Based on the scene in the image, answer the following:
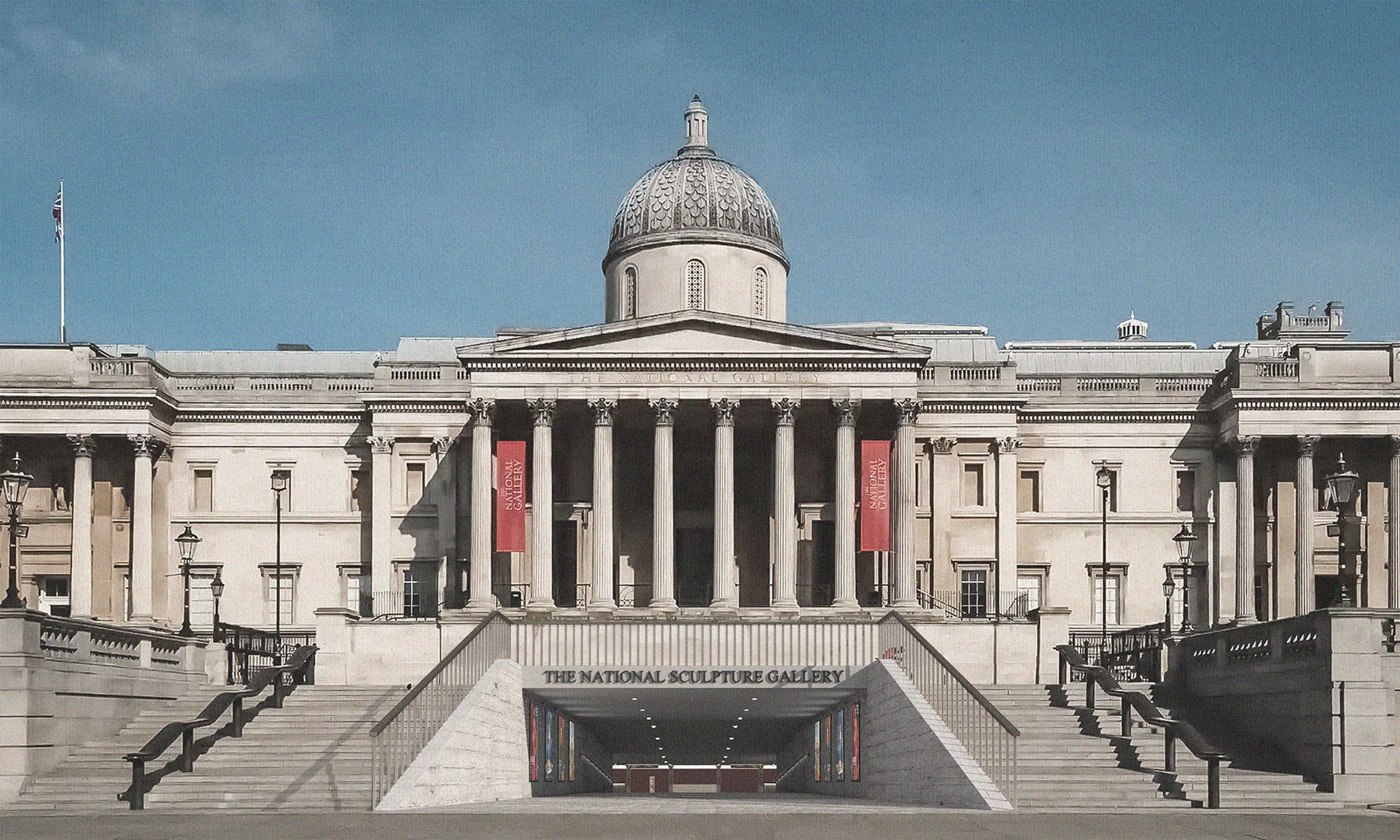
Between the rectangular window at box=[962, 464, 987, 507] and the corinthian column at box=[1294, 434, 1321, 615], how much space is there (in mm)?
11152

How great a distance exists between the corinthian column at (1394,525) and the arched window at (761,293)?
75.7 ft

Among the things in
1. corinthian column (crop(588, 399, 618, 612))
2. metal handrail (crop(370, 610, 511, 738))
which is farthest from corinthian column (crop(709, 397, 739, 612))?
metal handrail (crop(370, 610, 511, 738))

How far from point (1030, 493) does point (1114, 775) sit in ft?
105

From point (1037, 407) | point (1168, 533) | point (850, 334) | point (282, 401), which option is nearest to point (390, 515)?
point (282, 401)

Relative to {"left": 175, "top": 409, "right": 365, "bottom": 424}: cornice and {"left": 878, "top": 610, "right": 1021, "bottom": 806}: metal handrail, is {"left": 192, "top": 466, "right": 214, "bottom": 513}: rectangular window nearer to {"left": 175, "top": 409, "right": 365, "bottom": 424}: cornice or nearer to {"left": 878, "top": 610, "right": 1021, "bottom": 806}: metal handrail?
{"left": 175, "top": 409, "right": 365, "bottom": 424}: cornice

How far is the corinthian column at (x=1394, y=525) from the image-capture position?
59844 millimetres

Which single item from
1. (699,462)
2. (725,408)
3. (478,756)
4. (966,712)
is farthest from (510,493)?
(966,712)

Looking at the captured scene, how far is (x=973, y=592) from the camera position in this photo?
62656mm

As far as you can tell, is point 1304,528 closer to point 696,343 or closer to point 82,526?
point 696,343

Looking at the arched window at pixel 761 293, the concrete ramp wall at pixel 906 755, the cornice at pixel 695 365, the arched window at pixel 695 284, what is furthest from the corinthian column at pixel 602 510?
the concrete ramp wall at pixel 906 755

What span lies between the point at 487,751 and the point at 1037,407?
34.0m

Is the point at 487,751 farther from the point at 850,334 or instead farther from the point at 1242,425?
the point at 1242,425

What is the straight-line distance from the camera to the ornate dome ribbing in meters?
63.0

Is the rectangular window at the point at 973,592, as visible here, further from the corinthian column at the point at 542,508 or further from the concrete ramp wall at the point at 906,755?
the concrete ramp wall at the point at 906,755
